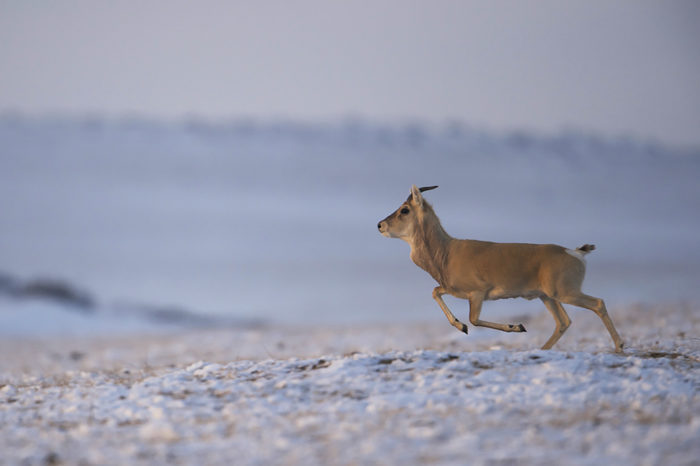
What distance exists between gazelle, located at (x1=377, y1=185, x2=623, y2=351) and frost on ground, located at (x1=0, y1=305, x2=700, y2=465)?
2.16 feet

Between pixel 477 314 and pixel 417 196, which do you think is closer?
pixel 477 314

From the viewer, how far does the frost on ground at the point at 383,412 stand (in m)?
5.88

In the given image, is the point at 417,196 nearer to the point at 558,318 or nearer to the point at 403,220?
the point at 403,220

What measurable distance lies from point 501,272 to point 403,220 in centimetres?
175

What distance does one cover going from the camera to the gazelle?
9055 mm

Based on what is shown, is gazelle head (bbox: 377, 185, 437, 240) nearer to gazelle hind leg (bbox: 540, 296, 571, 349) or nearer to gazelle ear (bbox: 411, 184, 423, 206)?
gazelle ear (bbox: 411, 184, 423, 206)

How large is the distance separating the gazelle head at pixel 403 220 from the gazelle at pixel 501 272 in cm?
12

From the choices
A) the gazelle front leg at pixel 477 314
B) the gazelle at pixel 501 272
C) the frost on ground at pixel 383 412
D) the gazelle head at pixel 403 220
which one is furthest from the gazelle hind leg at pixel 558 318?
the gazelle head at pixel 403 220

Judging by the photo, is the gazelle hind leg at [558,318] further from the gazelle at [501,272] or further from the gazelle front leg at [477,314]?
the gazelle front leg at [477,314]

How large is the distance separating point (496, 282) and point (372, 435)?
3553mm

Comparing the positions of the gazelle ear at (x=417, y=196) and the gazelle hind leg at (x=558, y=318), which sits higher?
the gazelle ear at (x=417, y=196)

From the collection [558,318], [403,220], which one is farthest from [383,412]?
[403,220]

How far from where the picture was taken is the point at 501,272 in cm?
924

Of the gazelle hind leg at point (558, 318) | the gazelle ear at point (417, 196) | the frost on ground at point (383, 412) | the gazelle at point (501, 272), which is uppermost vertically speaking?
the gazelle ear at point (417, 196)
